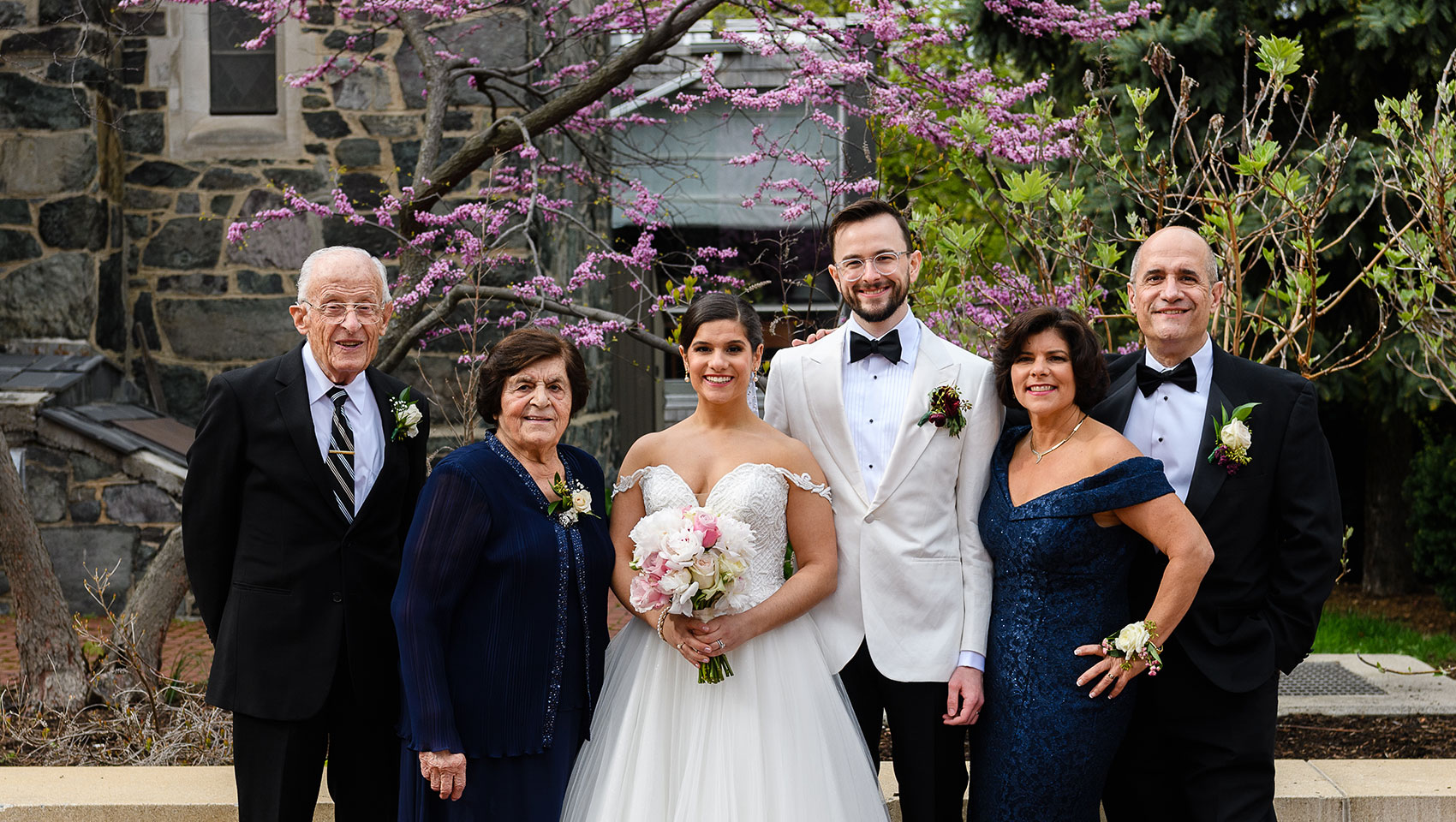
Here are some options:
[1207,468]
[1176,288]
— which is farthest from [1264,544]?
[1176,288]

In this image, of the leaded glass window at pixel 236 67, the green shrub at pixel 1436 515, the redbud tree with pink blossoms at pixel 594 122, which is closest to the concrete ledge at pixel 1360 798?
the redbud tree with pink blossoms at pixel 594 122

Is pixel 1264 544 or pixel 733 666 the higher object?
pixel 1264 544

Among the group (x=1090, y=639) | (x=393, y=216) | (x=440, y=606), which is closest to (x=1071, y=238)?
(x=1090, y=639)

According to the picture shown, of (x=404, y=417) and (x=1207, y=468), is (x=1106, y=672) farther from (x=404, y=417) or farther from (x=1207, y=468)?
(x=404, y=417)

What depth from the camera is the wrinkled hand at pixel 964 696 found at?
10.5ft

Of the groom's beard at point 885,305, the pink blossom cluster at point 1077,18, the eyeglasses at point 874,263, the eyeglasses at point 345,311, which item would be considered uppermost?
the pink blossom cluster at point 1077,18

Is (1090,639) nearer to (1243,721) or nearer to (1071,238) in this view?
(1243,721)

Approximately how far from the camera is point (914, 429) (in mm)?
3266

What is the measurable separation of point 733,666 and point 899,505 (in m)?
0.63

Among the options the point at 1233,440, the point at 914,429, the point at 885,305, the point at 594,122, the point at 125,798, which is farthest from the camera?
the point at 594,122

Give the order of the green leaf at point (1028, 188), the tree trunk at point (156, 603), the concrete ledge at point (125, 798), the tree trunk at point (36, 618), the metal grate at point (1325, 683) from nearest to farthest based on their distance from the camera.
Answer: the concrete ledge at point (125, 798)
the green leaf at point (1028, 188)
the tree trunk at point (36, 618)
the tree trunk at point (156, 603)
the metal grate at point (1325, 683)

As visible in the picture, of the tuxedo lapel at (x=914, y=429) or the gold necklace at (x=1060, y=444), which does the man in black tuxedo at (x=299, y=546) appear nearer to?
the tuxedo lapel at (x=914, y=429)

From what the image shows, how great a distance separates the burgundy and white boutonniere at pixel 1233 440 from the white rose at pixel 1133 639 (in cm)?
50

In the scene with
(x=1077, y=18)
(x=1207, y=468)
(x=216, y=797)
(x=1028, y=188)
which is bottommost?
(x=216, y=797)
